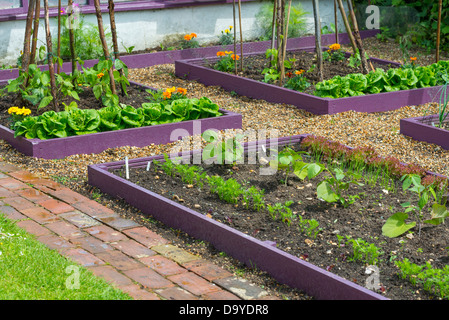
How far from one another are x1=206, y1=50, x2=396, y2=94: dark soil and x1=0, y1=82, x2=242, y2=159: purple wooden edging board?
191 centimetres

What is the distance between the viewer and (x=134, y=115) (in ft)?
21.2

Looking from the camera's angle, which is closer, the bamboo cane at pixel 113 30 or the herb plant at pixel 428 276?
the herb plant at pixel 428 276

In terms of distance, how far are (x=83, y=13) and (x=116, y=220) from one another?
5.88 meters

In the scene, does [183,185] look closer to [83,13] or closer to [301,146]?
[301,146]

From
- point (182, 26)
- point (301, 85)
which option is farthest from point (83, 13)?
point (301, 85)

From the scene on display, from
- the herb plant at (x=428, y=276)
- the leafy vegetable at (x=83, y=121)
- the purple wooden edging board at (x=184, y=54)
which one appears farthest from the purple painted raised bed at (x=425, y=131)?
the purple wooden edging board at (x=184, y=54)

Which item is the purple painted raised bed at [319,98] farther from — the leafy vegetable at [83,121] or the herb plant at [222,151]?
the leafy vegetable at [83,121]

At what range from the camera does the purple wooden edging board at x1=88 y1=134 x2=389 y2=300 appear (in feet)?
11.8

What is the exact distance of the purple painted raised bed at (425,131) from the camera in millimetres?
6238

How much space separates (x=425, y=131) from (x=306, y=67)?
114 inches

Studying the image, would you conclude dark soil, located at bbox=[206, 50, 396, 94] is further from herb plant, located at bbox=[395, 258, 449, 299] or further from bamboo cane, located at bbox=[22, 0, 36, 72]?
herb plant, located at bbox=[395, 258, 449, 299]

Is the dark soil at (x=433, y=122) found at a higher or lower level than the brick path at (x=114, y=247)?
higher

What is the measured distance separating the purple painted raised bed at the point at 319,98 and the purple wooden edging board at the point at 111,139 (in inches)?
42.2

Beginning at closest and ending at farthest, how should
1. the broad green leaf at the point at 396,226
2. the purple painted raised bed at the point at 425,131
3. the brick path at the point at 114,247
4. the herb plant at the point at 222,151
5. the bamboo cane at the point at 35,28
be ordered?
the brick path at the point at 114,247 → the broad green leaf at the point at 396,226 → the herb plant at the point at 222,151 → the purple painted raised bed at the point at 425,131 → the bamboo cane at the point at 35,28
